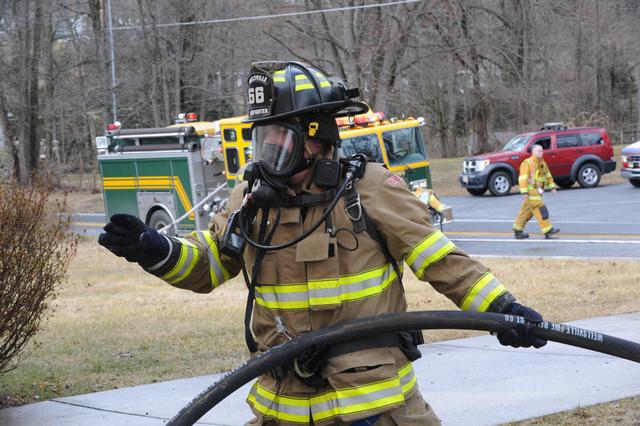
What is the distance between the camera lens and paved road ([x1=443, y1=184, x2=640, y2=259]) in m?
15.2

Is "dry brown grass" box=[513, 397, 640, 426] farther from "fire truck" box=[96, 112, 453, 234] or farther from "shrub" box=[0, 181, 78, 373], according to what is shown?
"fire truck" box=[96, 112, 453, 234]

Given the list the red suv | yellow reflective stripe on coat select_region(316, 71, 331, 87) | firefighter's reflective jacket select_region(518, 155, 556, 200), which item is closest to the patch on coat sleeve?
yellow reflective stripe on coat select_region(316, 71, 331, 87)

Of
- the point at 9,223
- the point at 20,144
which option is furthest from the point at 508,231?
the point at 20,144

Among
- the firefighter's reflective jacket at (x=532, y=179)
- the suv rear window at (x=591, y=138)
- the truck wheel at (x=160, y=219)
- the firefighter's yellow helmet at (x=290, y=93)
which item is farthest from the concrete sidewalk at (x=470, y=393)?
the suv rear window at (x=591, y=138)

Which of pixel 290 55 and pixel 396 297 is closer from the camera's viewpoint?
pixel 396 297

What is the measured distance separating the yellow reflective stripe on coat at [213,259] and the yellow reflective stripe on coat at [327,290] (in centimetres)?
31

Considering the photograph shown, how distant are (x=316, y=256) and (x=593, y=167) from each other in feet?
80.6

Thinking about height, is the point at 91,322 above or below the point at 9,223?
below

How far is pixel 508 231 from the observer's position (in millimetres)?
18344

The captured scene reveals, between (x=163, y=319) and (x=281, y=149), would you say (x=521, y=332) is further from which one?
(x=163, y=319)

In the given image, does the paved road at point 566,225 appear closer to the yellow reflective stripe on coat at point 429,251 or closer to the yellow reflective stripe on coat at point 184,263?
the yellow reflective stripe on coat at point 429,251

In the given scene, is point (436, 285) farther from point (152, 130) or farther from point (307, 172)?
point (152, 130)

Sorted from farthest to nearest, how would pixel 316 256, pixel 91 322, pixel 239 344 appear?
pixel 91 322
pixel 239 344
pixel 316 256

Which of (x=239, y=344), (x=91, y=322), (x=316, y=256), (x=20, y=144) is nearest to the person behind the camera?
(x=316, y=256)
